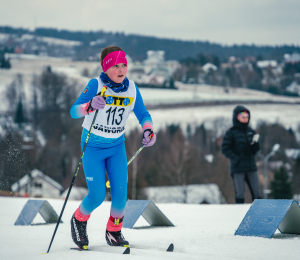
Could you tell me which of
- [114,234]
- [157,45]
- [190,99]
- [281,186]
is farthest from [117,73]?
[157,45]

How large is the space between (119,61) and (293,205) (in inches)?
78.2

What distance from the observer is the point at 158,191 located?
39.8 meters

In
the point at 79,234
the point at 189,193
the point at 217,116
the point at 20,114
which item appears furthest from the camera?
the point at 217,116

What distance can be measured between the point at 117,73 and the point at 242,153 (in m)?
3.22

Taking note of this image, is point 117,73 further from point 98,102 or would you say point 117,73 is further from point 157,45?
point 157,45

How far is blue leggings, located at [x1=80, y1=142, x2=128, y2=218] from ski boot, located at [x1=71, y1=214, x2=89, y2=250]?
0.10m

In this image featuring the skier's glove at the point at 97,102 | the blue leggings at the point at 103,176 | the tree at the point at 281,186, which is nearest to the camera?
the skier's glove at the point at 97,102

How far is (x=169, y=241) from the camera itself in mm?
3639

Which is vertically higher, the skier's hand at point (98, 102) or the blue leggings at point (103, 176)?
the skier's hand at point (98, 102)

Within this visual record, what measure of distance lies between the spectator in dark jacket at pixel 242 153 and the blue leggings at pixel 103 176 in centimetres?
295

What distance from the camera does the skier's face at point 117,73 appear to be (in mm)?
3463

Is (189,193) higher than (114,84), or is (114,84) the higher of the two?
(114,84)

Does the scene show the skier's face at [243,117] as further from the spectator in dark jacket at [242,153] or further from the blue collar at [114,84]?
the blue collar at [114,84]

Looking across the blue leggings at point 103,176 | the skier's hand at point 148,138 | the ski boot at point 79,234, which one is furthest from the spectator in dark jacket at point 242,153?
the ski boot at point 79,234
